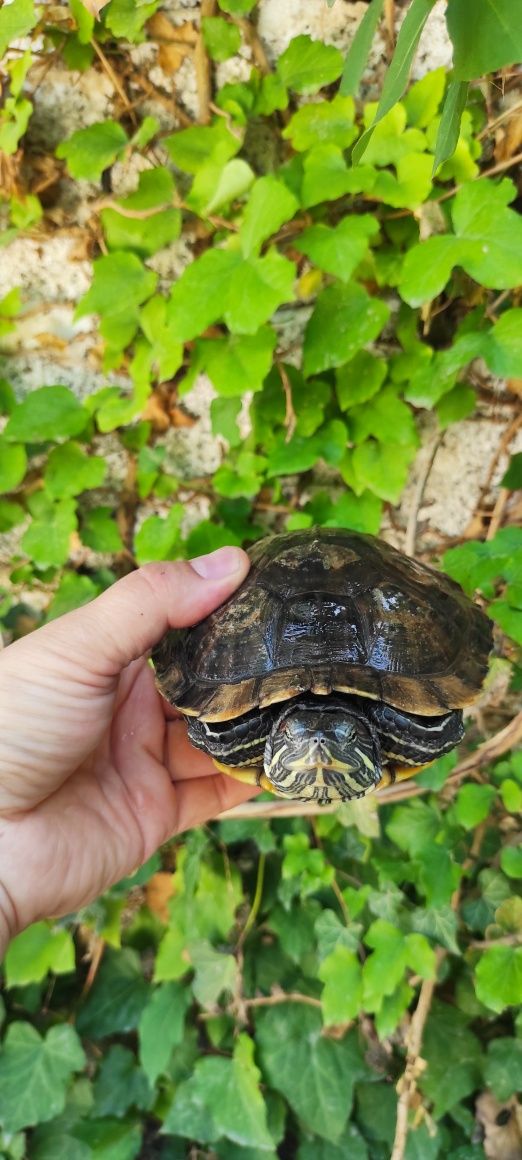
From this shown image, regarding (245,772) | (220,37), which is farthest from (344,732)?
(220,37)

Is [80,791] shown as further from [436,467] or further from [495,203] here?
[495,203]

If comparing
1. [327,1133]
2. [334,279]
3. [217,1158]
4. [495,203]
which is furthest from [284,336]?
[217,1158]

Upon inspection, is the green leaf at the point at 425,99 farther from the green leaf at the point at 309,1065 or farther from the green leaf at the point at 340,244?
the green leaf at the point at 309,1065

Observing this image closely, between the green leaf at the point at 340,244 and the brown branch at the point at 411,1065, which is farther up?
the green leaf at the point at 340,244

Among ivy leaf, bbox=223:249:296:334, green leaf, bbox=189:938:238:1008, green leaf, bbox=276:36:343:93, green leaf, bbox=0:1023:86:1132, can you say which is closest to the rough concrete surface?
green leaf, bbox=276:36:343:93

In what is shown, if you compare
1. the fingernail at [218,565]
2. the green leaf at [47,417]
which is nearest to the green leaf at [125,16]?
the green leaf at [47,417]

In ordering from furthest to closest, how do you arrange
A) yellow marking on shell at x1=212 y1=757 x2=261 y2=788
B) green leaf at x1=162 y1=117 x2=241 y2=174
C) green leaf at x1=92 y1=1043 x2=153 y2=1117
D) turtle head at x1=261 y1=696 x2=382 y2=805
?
green leaf at x1=92 y1=1043 x2=153 y2=1117 → green leaf at x1=162 y1=117 x2=241 y2=174 → yellow marking on shell at x1=212 y1=757 x2=261 y2=788 → turtle head at x1=261 y1=696 x2=382 y2=805

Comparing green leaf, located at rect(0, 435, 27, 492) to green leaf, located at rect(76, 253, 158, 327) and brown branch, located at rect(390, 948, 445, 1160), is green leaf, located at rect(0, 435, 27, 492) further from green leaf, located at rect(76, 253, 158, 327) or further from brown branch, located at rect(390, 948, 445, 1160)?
brown branch, located at rect(390, 948, 445, 1160)
